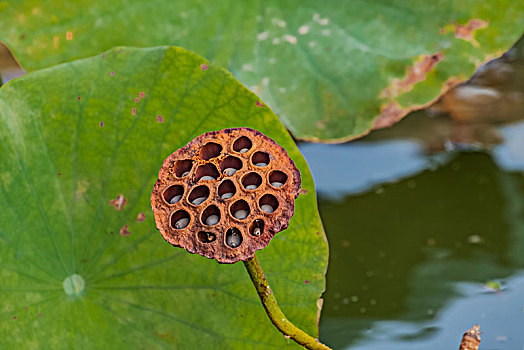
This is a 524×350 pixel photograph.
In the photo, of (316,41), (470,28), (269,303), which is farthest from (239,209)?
(470,28)

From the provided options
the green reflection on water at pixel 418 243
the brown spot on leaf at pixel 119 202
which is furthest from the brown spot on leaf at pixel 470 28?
the brown spot on leaf at pixel 119 202

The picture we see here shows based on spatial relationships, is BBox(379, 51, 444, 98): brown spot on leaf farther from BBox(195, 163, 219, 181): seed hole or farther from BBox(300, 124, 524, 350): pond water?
BBox(195, 163, 219, 181): seed hole

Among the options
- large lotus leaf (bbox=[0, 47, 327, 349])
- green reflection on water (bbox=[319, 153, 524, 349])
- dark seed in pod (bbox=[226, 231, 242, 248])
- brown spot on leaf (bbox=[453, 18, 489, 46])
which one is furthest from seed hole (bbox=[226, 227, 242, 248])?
brown spot on leaf (bbox=[453, 18, 489, 46])

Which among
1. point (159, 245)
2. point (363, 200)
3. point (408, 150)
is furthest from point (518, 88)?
A: point (159, 245)

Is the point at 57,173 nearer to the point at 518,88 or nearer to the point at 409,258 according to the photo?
the point at 409,258

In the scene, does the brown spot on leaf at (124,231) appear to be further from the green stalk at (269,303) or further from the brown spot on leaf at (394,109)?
the brown spot on leaf at (394,109)

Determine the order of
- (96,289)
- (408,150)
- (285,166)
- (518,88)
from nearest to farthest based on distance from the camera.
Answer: (285,166), (96,289), (408,150), (518,88)
